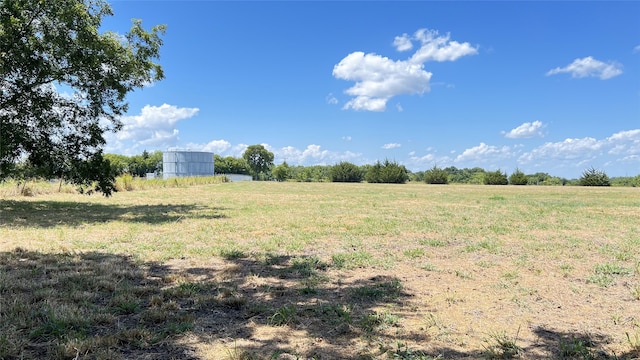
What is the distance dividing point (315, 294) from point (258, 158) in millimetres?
126899

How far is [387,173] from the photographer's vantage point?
2303 inches

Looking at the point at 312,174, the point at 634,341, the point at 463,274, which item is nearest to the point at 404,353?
the point at 634,341

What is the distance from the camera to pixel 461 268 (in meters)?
5.32

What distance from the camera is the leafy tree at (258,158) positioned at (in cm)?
12838

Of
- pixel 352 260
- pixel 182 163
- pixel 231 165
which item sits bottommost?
pixel 352 260

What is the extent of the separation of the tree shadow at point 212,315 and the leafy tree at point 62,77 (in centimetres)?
757

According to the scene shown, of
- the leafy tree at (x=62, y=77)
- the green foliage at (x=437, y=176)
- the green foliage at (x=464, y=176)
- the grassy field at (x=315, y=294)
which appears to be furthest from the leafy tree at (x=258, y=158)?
the grassy field at (x=315, y=294)

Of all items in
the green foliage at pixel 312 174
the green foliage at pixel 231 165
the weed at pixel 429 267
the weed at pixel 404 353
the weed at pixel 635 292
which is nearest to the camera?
the weed at pixel 404 353

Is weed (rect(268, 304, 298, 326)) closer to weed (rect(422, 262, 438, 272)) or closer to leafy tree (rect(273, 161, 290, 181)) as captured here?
weed (rect(422, 262, 438, 272))

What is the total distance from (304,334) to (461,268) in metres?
3.00

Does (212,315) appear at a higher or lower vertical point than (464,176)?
lower

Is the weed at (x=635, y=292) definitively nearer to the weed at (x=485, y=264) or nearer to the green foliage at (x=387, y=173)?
the weed at (x=485, y=264)

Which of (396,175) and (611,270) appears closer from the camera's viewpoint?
(611,270)

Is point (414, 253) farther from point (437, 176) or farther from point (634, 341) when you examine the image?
point (437, 176)
